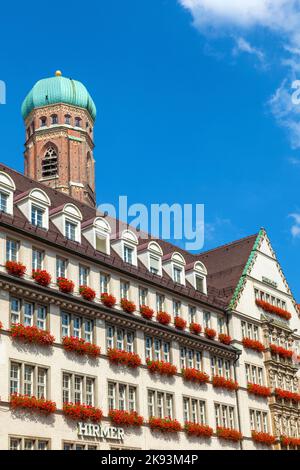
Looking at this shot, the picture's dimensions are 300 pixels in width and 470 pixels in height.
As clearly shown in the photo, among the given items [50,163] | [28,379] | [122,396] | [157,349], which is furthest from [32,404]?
[50,163]

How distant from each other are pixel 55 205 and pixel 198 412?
51.7ft

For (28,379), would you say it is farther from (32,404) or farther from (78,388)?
(78,388)

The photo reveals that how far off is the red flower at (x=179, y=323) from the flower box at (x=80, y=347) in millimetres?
8532

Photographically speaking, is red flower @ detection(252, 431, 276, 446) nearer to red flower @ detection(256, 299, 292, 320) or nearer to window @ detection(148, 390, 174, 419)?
window @ detection(148, 390, 174, 419)

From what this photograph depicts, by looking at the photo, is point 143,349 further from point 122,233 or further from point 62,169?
point 62,169

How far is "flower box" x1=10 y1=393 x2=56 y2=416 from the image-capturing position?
39.7 meters

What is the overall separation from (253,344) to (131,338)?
13492mm

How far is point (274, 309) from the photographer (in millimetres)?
64188

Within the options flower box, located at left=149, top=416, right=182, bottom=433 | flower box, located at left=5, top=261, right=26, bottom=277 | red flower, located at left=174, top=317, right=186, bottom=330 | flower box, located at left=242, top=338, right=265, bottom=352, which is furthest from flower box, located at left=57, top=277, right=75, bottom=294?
flower box, located at left=242, top=338, right=265, bottom=352

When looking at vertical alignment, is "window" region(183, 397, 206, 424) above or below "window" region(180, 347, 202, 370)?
→ below

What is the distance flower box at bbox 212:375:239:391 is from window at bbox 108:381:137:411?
8530mm

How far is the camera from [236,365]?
5809cm

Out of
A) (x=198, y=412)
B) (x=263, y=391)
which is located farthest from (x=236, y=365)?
(x=198, y=412)

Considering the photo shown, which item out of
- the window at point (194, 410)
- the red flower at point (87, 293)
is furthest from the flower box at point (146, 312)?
the window at point (194, 410)
